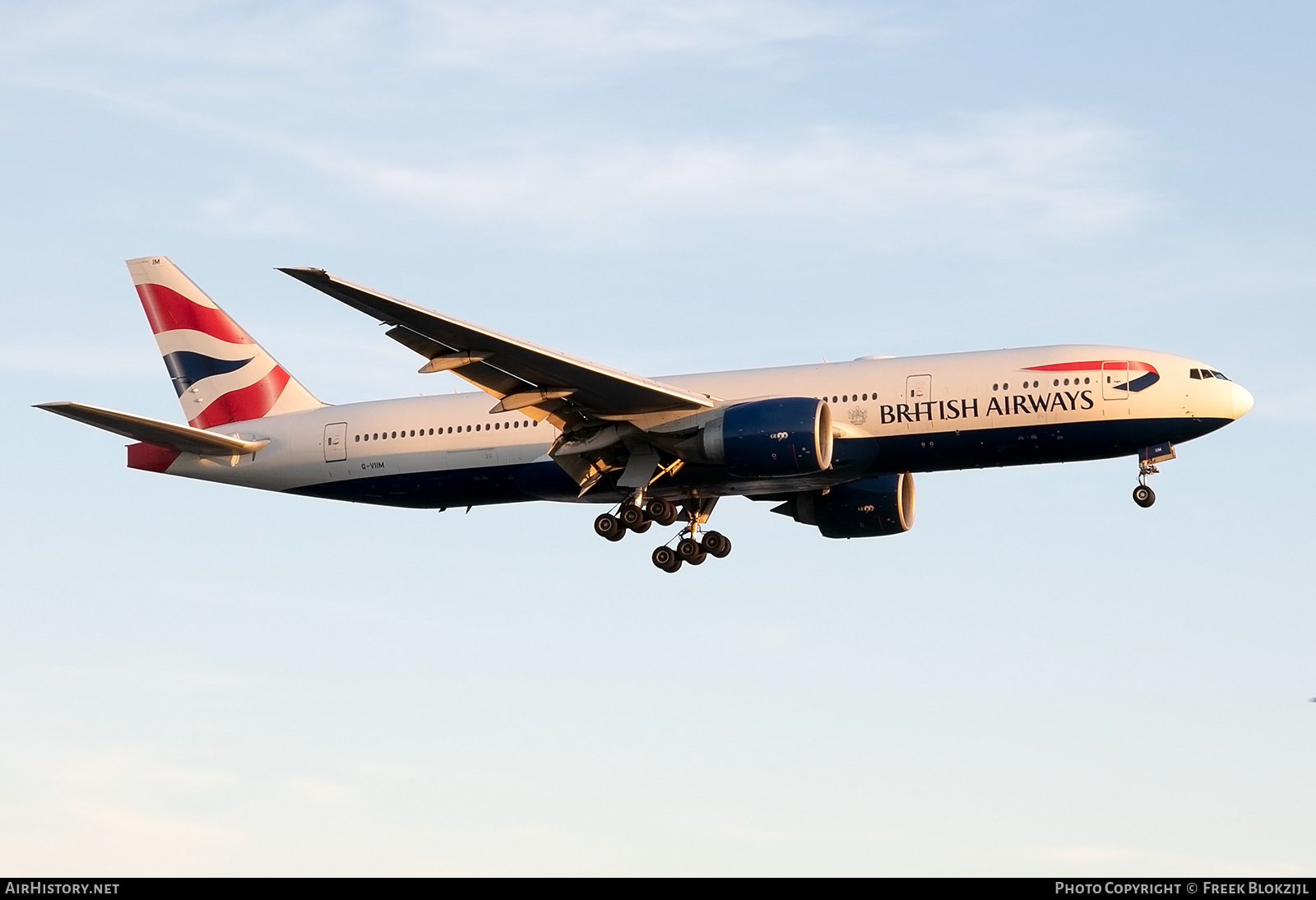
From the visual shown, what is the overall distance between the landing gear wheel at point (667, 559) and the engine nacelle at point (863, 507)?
476cm

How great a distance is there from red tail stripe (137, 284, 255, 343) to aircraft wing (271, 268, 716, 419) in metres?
13.0

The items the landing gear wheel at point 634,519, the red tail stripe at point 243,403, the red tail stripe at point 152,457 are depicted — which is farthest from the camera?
the red tail stripe at point 243,403

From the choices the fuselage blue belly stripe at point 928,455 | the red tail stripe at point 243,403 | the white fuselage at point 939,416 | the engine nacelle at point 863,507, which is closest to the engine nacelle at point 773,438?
the fuselage blue belly stripe at point 928,455

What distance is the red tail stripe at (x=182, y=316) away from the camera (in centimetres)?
5378

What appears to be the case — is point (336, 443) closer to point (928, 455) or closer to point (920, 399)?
point (920, 399)

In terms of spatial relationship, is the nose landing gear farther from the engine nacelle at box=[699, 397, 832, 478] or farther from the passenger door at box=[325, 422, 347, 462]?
the passenger door at box=[325, 422, 347, 462]

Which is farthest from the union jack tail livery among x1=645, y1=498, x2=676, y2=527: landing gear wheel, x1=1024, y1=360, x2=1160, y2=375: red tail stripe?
x1=1024, y1=360, x2=1160, y2=375: red tail stripe

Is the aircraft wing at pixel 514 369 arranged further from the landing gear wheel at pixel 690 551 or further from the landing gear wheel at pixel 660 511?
the landing gear wheel at pixel 690 551

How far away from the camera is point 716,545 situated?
48.7 metres

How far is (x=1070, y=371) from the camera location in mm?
43406

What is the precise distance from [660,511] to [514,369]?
20.2 feet

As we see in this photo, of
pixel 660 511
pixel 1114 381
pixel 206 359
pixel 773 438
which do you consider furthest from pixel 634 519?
pixel 206 359

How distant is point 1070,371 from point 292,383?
23.1 metres

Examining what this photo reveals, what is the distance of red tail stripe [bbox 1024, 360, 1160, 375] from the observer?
1709 inches
